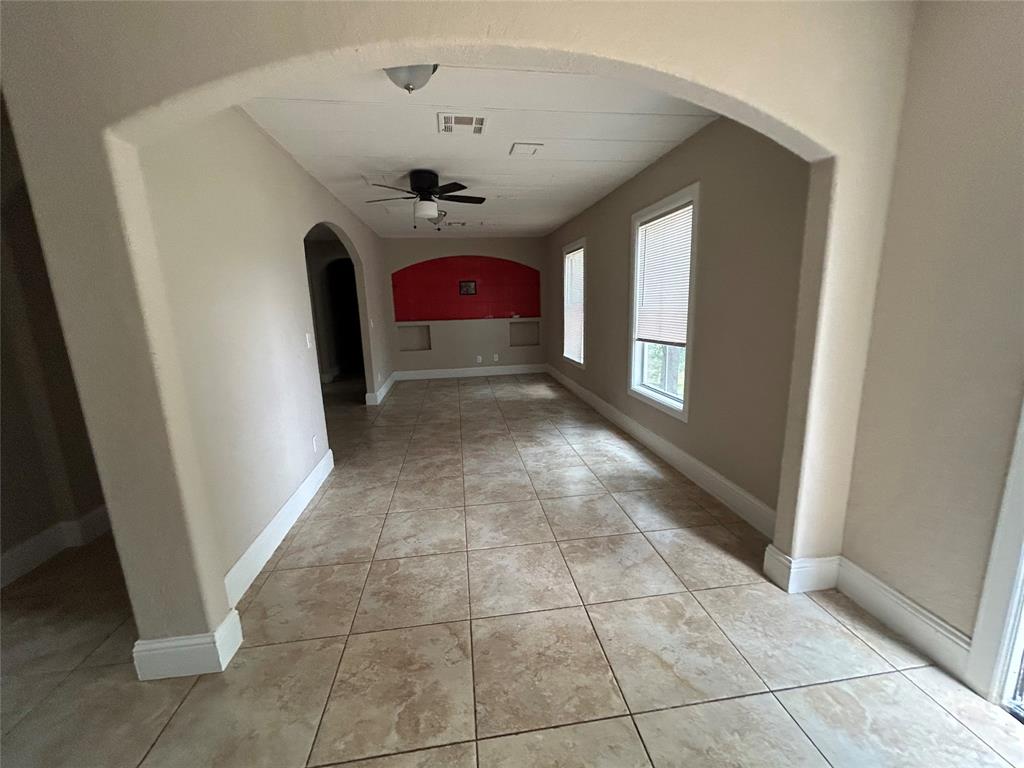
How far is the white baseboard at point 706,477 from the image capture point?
97.1 inches

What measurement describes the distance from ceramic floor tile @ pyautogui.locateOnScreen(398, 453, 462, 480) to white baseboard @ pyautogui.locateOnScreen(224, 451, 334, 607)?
0.70m

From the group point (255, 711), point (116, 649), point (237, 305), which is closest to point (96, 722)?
point (116, 649)

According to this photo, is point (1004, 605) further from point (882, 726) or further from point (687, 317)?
point (687, 317)

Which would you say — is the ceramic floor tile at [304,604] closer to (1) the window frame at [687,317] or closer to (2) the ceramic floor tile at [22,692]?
(2) the ceramic floor tile at [22,692]

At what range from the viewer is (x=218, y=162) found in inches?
80.1

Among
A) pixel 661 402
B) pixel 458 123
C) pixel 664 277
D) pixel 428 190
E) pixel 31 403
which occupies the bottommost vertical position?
pixel 661 402

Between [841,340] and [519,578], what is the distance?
190 cm

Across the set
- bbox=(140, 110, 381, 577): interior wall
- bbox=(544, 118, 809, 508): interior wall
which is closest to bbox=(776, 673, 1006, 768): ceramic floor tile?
bbox=(544, 118, 809, 508): interior wall

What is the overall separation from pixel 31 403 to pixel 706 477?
4463 millimetres

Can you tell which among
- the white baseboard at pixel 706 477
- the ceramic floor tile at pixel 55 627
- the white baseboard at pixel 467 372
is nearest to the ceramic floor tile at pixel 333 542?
the ceramic floor tile at pixel 55 627

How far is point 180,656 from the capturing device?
161 cm

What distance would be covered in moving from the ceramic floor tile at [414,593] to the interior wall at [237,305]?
690mm

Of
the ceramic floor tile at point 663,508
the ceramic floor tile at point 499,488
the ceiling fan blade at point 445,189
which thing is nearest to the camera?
the ceramic floor tile at point 663,508

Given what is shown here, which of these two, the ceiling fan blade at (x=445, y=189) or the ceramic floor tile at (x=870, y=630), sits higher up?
the ceiling fan blade at (x=445, y=189)
